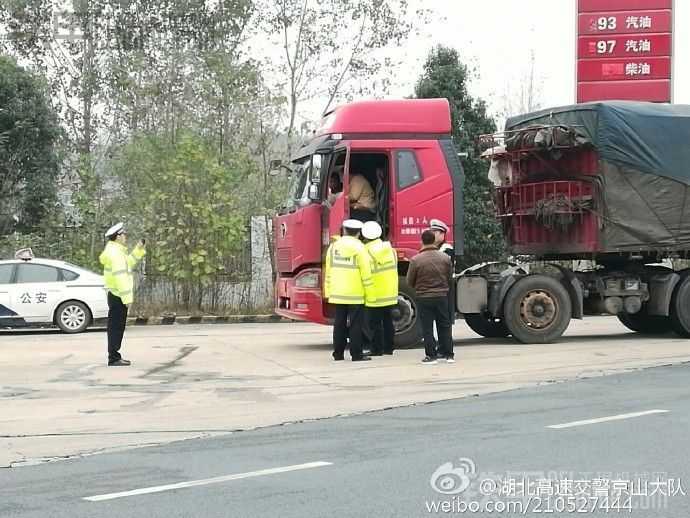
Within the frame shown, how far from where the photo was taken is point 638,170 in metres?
17.7

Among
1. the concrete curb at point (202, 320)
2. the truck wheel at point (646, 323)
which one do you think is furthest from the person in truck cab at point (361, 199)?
the concrete curb at point (202, 320)

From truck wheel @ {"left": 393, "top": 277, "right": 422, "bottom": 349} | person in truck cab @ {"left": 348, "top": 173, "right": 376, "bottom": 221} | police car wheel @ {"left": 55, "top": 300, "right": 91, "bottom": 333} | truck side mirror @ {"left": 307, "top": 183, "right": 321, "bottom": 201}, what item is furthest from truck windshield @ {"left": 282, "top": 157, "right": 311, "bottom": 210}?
police car wheel @ {"left": 55, "top": 300, "right": 91, "bottom": 333}

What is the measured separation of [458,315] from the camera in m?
18.4

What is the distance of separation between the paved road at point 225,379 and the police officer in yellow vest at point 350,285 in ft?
1.37

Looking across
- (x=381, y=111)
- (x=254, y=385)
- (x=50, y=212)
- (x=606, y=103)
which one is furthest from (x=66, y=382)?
(x=50, y=212)

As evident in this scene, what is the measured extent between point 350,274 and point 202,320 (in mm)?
10529

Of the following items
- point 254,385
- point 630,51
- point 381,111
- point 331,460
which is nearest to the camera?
point 331,460

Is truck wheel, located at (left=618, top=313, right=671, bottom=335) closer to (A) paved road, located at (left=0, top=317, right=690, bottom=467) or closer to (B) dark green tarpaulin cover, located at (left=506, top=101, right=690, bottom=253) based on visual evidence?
(A) paved road, located at (left=0, top=317, right=690, bottom=467)

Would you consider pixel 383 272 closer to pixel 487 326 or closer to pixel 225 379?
pixel 225 379

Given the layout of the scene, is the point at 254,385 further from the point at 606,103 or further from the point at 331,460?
the point at 606,103

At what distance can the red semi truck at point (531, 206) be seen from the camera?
54.7ft

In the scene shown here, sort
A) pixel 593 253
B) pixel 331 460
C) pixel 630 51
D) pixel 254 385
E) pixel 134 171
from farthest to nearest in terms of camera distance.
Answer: pixel 134 171
pixel 630 51
pixel 593 253
pixel 254 385
pixel 331 460

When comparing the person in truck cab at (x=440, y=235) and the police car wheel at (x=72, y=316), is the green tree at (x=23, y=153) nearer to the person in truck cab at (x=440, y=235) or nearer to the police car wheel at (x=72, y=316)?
the police car wheel at (x=72, y=316)

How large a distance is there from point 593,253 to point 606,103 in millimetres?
2234
